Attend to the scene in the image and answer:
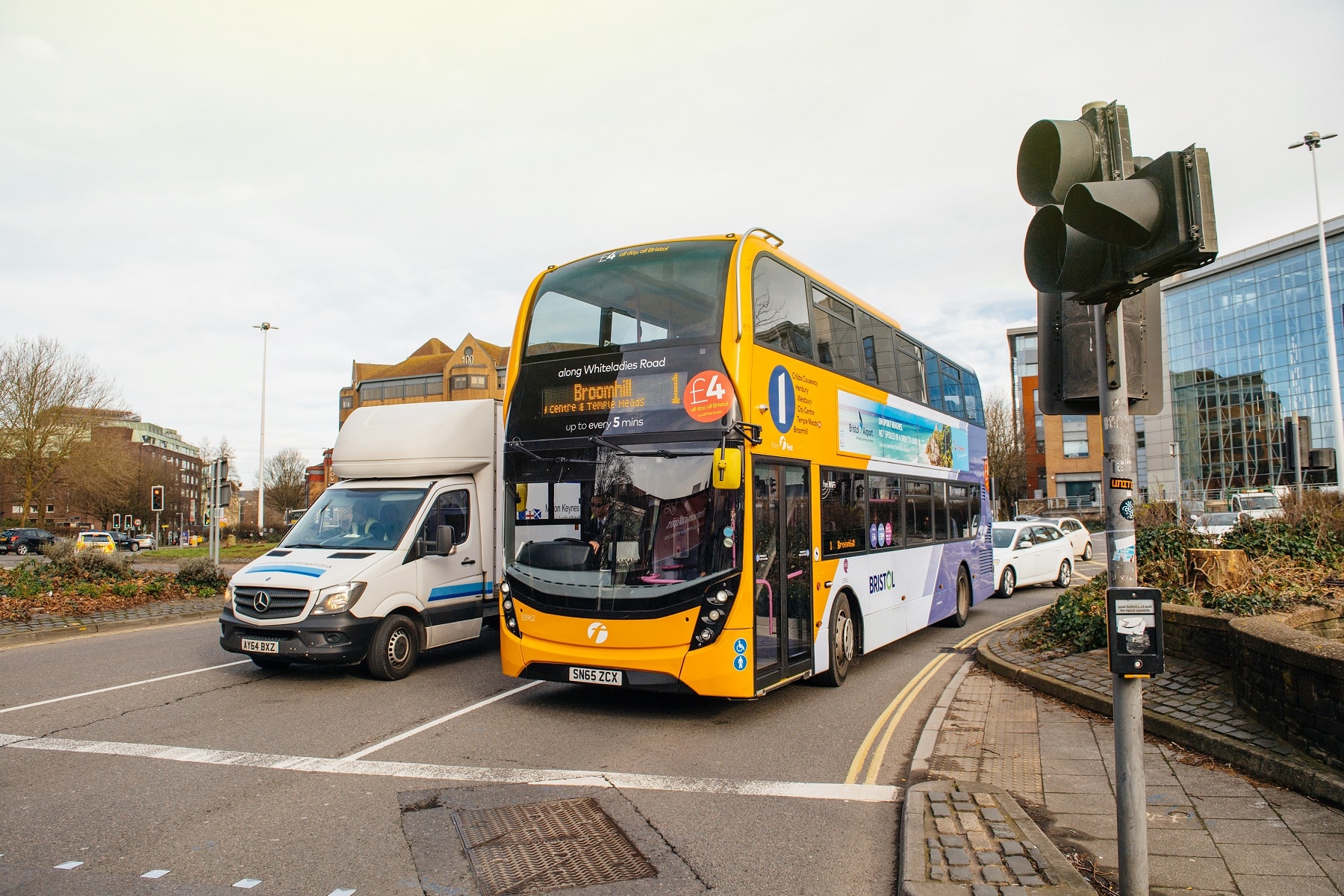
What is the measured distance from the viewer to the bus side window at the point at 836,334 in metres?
8.91

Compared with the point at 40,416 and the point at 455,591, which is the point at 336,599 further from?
the point at 40,416

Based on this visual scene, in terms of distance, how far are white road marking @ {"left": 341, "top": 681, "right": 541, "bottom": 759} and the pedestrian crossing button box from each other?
5.15 meters

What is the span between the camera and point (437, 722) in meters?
7.30

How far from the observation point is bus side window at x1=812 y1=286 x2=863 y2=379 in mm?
8906

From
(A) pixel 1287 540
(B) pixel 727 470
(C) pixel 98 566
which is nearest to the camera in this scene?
(B) pixel 727 470

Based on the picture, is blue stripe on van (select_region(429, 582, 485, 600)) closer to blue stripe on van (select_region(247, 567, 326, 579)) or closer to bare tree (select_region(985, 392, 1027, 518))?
blue stripe on van (select_region(247, 567, 326, 579))

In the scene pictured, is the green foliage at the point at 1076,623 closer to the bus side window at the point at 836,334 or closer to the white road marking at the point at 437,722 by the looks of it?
the bus side window at the point at 836,334

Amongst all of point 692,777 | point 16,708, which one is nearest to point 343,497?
point 16,708

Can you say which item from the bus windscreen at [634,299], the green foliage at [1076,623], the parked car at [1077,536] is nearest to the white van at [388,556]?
the bus windscreen at [634,299]

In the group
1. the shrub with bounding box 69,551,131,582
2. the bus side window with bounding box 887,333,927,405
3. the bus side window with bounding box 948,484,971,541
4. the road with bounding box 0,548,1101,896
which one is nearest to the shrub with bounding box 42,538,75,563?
the shrub with bounding box 69,551,131,582

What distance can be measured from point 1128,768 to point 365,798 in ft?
14.1

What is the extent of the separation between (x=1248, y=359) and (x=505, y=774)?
69550mm

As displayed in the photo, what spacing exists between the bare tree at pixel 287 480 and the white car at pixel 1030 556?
179 feet

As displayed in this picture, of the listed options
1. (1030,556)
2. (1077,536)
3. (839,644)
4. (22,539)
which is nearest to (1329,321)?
(1077,536)
